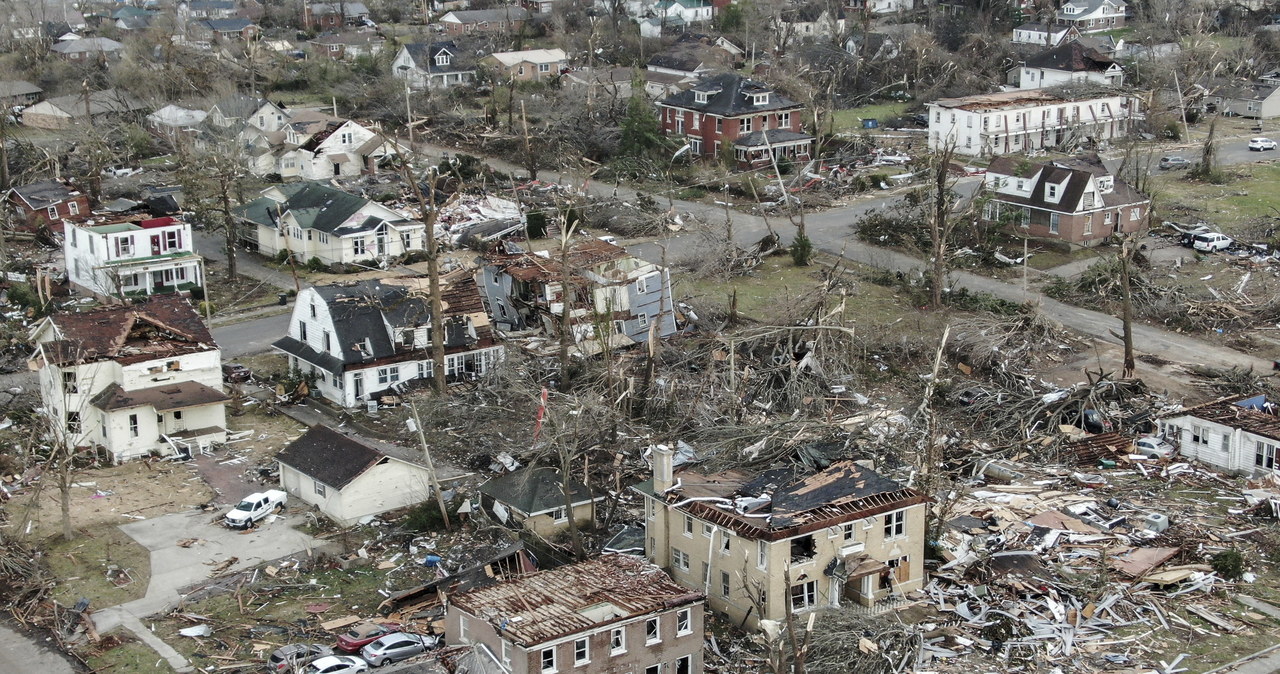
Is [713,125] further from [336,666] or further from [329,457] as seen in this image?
[336,666]

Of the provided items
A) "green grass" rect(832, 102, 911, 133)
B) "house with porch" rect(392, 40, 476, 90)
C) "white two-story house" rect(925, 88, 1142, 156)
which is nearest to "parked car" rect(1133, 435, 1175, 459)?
"white two-story house" rect(925, 88, 1142, 156)

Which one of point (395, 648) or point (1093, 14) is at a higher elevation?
point (1093, 14)

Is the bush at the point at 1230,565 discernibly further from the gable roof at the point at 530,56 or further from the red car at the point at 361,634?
the gable roof at the point at 530,56

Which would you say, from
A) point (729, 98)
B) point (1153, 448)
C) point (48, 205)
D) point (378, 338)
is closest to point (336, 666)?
point (378, 338)

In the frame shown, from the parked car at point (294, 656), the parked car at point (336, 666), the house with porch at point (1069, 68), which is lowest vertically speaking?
the parked car at point (294, 656)

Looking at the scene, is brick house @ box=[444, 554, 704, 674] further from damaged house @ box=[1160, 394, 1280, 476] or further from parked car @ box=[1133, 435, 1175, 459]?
damaged house @ box=[1160, 394, 1280, 476]

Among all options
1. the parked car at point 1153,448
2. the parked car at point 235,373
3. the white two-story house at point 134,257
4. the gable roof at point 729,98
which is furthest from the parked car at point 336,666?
the gable roof at point 729,98
